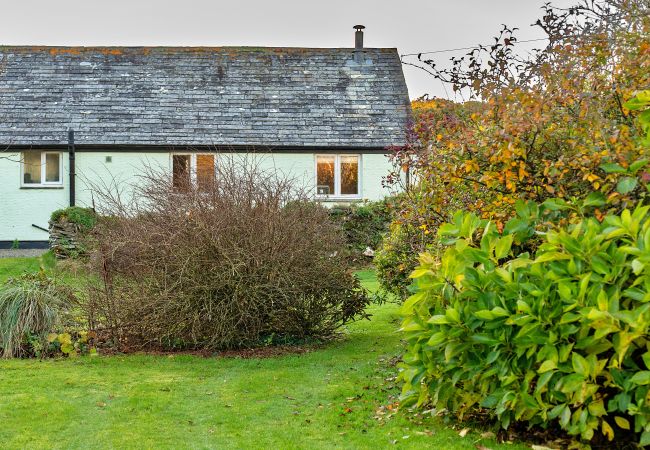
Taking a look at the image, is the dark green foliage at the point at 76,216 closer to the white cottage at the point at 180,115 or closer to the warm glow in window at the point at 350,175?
the white cottage at the point at 180,115

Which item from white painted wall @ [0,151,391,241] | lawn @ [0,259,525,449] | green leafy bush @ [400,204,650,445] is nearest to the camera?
green leafy bush @ [400,204,650,445]

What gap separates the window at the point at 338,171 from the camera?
2619 cm

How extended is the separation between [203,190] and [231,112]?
1591cm

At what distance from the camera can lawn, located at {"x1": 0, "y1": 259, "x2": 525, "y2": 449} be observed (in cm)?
670

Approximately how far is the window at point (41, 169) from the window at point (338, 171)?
8.32m

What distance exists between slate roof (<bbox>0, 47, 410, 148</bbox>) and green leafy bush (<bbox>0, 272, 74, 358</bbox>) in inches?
576

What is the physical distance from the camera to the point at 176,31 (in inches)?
1366

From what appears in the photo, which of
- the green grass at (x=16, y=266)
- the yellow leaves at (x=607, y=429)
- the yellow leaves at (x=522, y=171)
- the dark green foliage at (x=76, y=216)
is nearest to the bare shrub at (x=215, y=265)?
the yellow leaves at (x=522, y=171)

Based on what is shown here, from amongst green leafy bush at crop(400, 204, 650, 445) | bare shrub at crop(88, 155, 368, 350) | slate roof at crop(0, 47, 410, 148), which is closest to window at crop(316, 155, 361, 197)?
slate roof at crop(0, 47, 410, 148)

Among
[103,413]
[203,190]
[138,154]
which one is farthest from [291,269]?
[138,154]

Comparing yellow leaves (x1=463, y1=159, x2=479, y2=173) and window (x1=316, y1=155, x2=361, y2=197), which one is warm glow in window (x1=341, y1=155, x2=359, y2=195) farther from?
yellow leaves (x1=463, y1=159, x2=479, y2=173)

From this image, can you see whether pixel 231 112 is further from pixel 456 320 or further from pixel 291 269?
pixel 456 320

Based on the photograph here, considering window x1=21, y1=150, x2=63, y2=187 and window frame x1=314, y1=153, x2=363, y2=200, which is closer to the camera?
window x1=21, y1=150, x2=63, y2=187

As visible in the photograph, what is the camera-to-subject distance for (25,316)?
10812 mm
